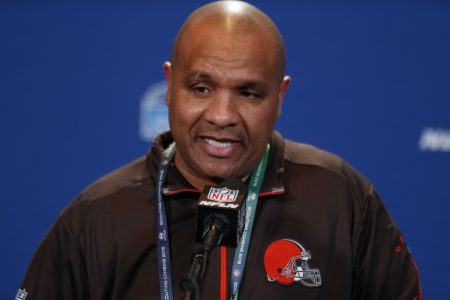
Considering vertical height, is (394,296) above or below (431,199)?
below

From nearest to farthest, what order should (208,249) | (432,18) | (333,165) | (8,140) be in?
1. (208,249)
2. (333,165)
3. (432,18)
4. (8,140)

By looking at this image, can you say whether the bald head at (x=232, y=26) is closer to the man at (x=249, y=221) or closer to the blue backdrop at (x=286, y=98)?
the man at (x=249, y=221)

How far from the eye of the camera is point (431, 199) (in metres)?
2.18

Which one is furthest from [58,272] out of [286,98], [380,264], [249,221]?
[286,98]

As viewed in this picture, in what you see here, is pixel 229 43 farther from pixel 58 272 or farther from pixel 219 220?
pixel 58 272

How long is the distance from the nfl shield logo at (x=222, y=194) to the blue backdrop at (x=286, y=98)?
109 cm

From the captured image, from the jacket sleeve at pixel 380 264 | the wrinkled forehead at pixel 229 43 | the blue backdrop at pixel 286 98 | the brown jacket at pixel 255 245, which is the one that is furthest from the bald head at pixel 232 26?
the blue backdrop at pixel 286 98

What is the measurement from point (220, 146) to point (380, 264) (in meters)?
0.40

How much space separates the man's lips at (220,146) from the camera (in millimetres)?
1339

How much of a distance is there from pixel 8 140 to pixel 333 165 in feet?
3.83

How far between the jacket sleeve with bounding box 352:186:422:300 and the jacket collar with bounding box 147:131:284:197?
184 mm

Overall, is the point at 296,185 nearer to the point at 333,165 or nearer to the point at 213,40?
the point at 333,165

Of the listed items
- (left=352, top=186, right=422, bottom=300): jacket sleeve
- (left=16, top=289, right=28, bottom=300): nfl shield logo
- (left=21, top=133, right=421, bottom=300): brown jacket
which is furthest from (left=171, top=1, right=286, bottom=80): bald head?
(left=16, top=289, right=28, bottom=300): nfl shield logo

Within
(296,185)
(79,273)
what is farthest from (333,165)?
(79,273)
